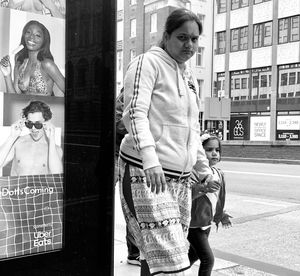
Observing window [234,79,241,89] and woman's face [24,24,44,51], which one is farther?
window [234,79,241,89]

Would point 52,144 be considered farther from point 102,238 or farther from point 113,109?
point 102,238

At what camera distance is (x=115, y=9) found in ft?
8.30

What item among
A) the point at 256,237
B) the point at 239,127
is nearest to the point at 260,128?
the point at 239,127

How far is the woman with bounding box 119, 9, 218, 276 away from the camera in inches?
85.7

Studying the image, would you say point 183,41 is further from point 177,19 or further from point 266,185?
point 266,185

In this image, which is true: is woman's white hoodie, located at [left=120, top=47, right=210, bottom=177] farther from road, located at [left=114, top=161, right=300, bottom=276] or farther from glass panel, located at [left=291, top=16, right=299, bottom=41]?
glass panel, located at [left=291, top=16, right=299, bottom=41]

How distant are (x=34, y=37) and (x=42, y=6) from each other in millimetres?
169

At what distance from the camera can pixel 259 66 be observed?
40094mm

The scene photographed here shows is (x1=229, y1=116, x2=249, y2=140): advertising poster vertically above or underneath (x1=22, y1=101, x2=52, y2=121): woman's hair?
underneath

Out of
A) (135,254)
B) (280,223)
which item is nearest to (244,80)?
(280,223)

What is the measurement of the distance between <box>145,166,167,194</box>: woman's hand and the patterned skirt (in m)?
0.10

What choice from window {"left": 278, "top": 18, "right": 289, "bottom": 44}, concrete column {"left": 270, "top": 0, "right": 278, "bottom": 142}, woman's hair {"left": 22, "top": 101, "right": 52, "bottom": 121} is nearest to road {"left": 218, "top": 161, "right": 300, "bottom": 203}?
woman's hair {"left": 22, "top": 101, "right": 52, "bottom": 121}

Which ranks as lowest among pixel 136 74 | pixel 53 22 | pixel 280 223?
pixel 280 223

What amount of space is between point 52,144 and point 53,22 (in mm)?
608
